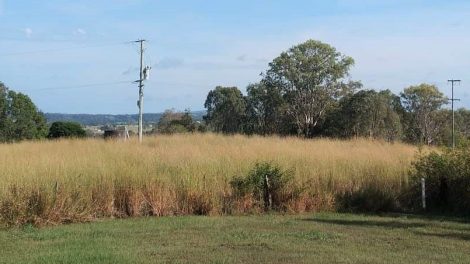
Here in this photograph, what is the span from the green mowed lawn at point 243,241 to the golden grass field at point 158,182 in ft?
2.43

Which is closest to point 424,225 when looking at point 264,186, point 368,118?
point 264,186

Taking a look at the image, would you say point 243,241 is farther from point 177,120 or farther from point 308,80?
point 177,120

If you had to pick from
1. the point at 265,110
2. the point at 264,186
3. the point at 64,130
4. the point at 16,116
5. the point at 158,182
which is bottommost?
the point at 264,186

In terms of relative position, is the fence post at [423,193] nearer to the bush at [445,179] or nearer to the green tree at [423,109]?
the bush at [445,179]

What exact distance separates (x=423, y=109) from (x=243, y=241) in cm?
5637

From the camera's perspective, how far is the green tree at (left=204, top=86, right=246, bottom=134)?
56.4 m

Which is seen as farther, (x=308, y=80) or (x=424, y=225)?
(x=308, y=80)

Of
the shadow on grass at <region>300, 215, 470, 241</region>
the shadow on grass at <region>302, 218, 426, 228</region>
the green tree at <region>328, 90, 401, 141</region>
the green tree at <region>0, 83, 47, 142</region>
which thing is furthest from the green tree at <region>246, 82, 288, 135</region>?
the shadow on grass at <region>302, 218, 426, 228</region>

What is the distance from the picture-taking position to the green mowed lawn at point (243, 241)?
28.9 ft

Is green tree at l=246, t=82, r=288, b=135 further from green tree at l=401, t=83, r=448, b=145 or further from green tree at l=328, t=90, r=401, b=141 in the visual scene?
green tree at l=401, t=83, r=448, b=145

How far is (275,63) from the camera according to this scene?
54500 mm

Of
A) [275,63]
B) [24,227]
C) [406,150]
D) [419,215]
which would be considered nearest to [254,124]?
A: [275,63]

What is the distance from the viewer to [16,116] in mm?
49719

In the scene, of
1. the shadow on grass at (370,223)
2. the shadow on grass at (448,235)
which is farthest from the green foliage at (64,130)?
the shadow on grass at (448,235)
